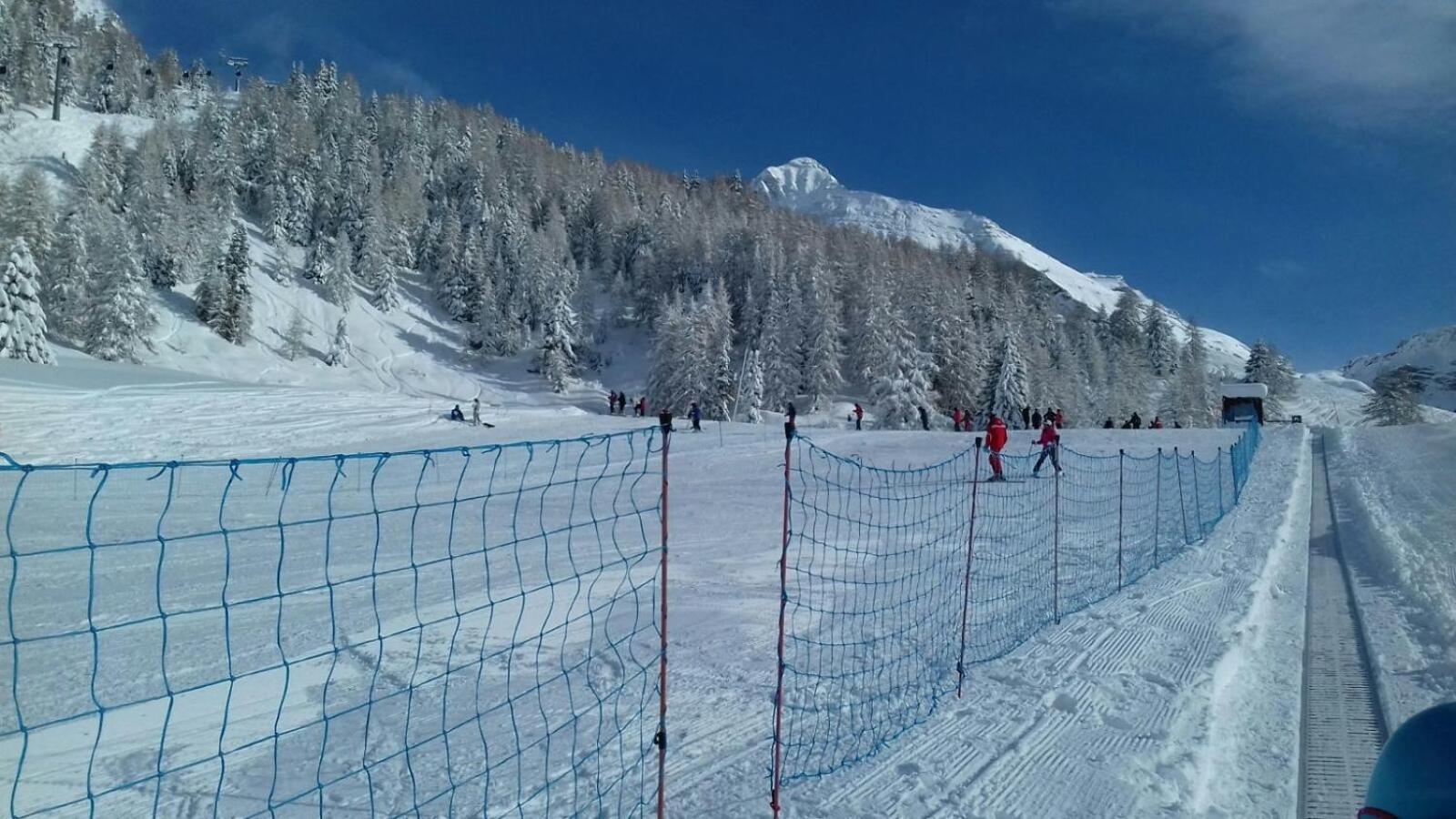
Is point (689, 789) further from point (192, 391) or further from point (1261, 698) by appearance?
point (192, 391)

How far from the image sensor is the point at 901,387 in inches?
1879

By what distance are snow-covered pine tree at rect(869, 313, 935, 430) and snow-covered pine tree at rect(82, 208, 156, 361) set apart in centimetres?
4390

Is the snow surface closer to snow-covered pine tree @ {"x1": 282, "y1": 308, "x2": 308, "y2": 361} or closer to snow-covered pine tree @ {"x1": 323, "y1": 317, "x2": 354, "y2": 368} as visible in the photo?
snow-covered pine tree @ {"x1": 323, "y1": 317, "x2": 354, "y2": 368}

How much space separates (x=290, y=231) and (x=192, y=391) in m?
46.9

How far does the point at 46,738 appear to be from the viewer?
461 cm

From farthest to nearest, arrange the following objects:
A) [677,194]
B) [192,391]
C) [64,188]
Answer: [677,194] → [64,188] → [192,391]

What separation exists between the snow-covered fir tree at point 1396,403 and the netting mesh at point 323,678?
75.3 m

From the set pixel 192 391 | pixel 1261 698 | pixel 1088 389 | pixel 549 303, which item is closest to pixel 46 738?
pixel 1261 698

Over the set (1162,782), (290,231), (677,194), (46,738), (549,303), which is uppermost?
(677,194)

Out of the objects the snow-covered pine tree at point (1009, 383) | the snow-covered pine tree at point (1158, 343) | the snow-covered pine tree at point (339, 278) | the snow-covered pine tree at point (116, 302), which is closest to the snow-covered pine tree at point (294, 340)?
the snow-covered pine tree at point (339, 278)

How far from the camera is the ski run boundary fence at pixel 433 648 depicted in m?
3.98

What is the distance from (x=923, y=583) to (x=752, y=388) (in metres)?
42.5

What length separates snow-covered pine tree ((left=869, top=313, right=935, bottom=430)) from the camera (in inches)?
1870

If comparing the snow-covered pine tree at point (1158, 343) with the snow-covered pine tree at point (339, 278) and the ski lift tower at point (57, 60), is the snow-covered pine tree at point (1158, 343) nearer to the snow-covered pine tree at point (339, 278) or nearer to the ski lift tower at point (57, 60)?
the snow-covered pine tree at point (339, 278)
